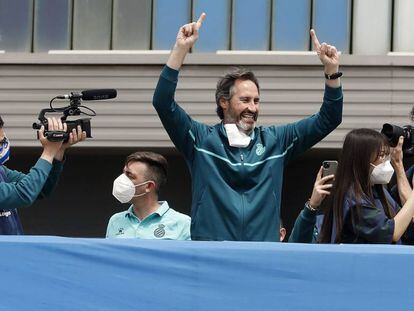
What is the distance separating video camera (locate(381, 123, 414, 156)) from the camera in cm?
546

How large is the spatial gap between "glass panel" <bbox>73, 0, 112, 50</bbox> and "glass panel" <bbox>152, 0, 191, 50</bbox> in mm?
448

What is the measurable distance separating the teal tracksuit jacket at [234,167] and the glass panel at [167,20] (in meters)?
4.31

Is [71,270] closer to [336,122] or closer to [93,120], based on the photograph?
[336,122]

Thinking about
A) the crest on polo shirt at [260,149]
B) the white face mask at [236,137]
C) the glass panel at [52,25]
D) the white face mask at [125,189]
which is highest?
the glass panel at [52,25]

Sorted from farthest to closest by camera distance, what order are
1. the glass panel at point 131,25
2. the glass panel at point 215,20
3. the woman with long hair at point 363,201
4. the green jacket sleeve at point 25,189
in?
1. the glass panel at point 131,25
2. the glass panel at point 215,20
3. the green jacket sleeve at point 25,189
4. the woman with long hair at point 363,201

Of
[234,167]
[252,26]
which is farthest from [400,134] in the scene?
[252,26]

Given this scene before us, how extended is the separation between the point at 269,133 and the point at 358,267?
48.4 inches

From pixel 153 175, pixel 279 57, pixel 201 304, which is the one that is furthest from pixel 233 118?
pixel 279 57

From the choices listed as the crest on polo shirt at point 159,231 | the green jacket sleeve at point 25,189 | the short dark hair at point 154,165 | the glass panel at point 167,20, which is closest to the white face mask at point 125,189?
the short dark hair at point 154,165

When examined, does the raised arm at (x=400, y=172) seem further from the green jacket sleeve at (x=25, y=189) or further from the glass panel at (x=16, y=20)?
the glass panel at (x=16, y=20)

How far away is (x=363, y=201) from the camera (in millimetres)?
4738

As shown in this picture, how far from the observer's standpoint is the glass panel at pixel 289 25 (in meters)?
9.13

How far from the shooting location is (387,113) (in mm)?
8984

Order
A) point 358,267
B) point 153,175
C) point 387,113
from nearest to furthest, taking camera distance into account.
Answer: point 358,267 → point 153,175 → point 387,113
